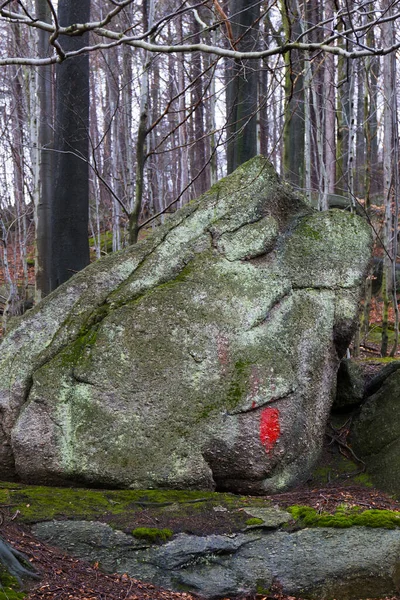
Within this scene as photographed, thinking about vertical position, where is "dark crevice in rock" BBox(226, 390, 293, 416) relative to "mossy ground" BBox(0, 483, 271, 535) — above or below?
above

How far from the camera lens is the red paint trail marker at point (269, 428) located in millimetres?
5062

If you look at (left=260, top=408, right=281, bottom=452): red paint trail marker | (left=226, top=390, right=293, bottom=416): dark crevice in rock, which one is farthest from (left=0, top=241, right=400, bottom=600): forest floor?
(left=226, top=390, right=293, bottom=416): dark crevice in rock

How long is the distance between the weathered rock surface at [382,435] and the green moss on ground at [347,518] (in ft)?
2.65

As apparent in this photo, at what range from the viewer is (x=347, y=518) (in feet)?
14.3

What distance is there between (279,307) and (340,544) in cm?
215

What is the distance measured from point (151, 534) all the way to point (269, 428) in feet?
4.69

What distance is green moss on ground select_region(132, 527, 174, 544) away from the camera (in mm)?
4094

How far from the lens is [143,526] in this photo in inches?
166

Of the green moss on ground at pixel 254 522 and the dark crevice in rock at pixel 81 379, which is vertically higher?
the dark crevice in rock at pixel 81 379

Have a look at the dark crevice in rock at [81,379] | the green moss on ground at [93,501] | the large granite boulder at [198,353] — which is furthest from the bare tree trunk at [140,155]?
the green moss on ground at [93,501]

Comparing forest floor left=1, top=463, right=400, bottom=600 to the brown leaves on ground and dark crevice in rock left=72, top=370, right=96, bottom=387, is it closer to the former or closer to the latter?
the brown leaves on ground

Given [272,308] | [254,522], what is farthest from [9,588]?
[272,308]

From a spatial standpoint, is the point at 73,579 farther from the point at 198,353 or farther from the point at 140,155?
the point at 140,155

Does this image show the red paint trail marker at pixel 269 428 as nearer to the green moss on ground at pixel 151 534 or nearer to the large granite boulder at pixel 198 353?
the large granite boulder at pixel 198 353
